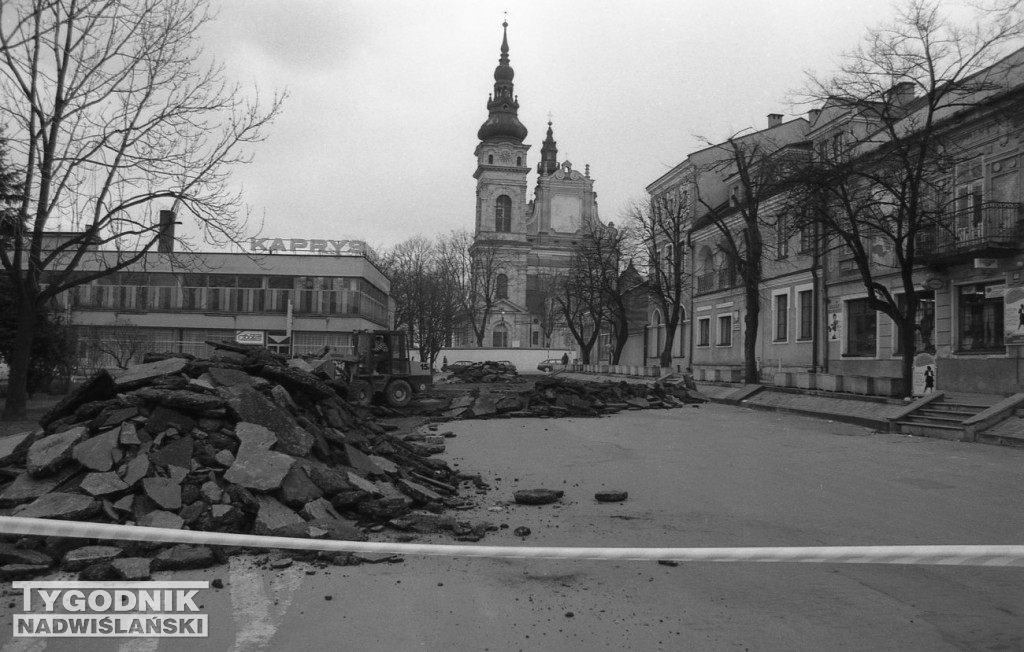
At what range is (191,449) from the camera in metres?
7.54

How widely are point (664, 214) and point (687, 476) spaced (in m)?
36.1

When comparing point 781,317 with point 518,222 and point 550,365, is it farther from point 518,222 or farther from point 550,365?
point 518,222

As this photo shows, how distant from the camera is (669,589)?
5297 millimetres

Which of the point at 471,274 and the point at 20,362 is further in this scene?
the point at 471,274

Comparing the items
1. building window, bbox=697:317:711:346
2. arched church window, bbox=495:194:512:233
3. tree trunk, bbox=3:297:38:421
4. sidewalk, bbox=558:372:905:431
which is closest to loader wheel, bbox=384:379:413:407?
tree trunk, bbox=3:297:38:421

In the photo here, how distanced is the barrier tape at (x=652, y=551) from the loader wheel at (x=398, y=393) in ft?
62.0

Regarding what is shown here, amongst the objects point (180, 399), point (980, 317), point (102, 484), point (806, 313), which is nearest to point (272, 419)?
point (180, 399)

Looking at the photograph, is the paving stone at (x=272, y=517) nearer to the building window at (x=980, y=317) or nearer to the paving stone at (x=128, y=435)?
the paving stone at (x=128, y=435)

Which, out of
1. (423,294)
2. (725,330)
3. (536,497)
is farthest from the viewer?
(423,294)

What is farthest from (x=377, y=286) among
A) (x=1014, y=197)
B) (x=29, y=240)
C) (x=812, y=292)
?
(x=1014, y=197)

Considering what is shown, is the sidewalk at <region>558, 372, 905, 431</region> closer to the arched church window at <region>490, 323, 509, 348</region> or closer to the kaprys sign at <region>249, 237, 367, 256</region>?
the kaprys sign at <region>249, 237, 367, 256</region>

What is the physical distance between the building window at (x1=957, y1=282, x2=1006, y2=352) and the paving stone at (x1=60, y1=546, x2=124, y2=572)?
22.9 metres

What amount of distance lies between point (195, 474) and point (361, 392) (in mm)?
15295

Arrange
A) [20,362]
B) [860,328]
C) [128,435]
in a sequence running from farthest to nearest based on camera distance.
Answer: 1. [860,328]
2. [20,362]
3. [128,435]
